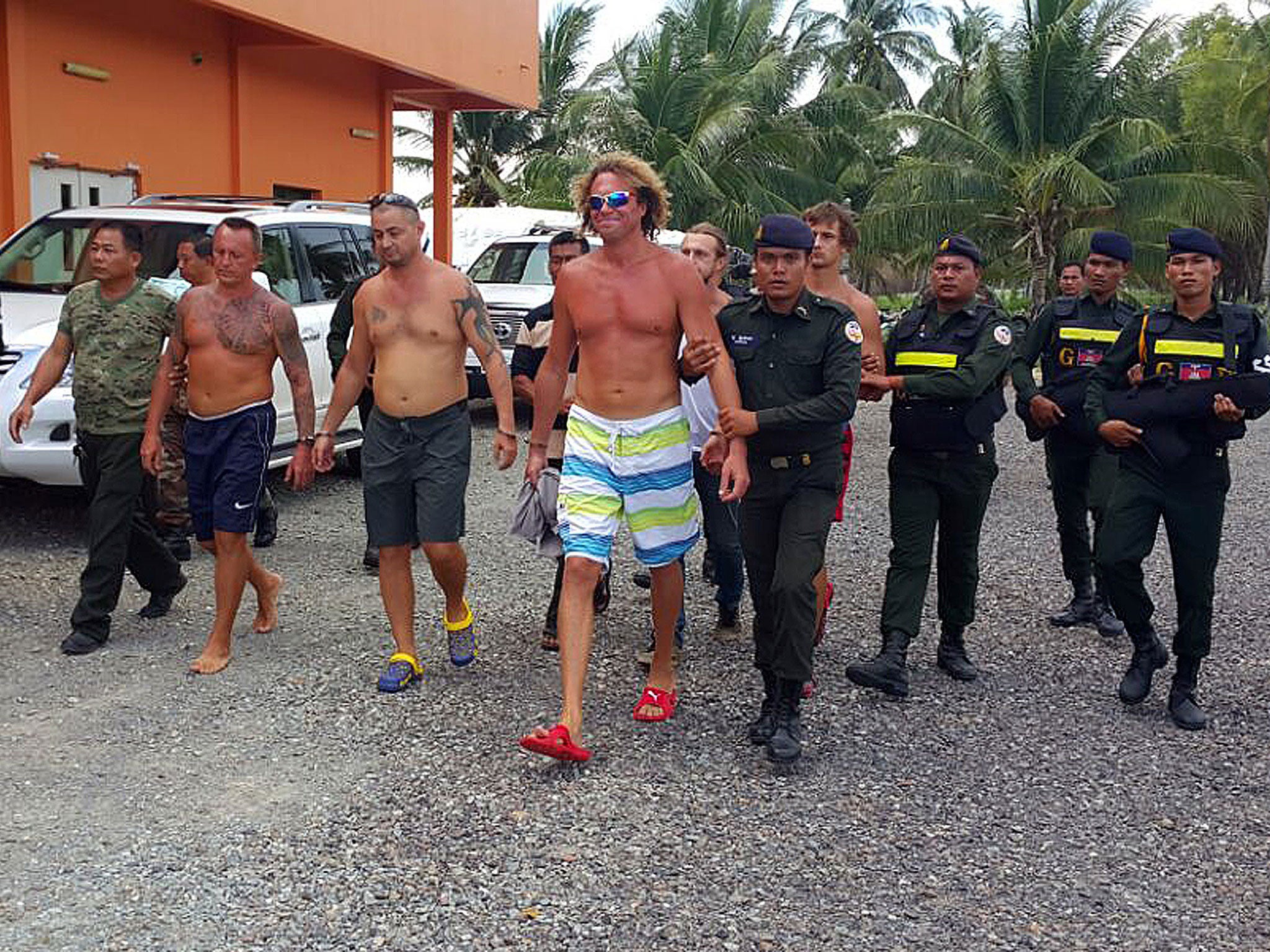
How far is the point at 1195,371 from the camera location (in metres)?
5.56

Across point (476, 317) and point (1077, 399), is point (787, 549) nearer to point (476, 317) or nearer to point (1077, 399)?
point (476, 317)

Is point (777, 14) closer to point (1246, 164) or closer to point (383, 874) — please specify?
point (1246, 164)

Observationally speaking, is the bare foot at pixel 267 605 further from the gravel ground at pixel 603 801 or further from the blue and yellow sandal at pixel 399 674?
the blue and yellow sandal at pixel 399 674

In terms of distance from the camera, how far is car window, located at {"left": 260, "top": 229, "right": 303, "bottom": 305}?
933 centimetres

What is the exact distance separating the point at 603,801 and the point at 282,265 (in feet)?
19.2

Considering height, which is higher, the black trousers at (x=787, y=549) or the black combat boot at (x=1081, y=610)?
the black trousers at (x=787, y=549)

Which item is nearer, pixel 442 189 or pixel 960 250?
pixel 960 250

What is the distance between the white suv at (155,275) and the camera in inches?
305

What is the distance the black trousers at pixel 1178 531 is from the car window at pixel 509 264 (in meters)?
10.6

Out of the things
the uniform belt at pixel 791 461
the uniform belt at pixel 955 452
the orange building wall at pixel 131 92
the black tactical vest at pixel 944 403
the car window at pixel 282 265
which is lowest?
the uniform belt at pixel 955 452

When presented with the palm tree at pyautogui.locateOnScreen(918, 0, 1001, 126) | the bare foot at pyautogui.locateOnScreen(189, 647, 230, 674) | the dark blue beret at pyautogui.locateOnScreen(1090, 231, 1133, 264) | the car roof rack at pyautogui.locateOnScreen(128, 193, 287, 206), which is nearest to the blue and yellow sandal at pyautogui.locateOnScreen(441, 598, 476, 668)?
the bare foot at pyautogui.locateOnScreen(189, 647, 230, 674)

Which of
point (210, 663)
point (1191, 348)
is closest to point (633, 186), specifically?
point (1191, 348)

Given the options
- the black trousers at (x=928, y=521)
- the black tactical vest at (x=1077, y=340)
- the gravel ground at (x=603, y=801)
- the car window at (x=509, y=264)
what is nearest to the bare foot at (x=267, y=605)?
the gravel ground at (x=603, y=801)

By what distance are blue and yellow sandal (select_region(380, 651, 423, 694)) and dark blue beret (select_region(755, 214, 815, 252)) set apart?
2.16m
